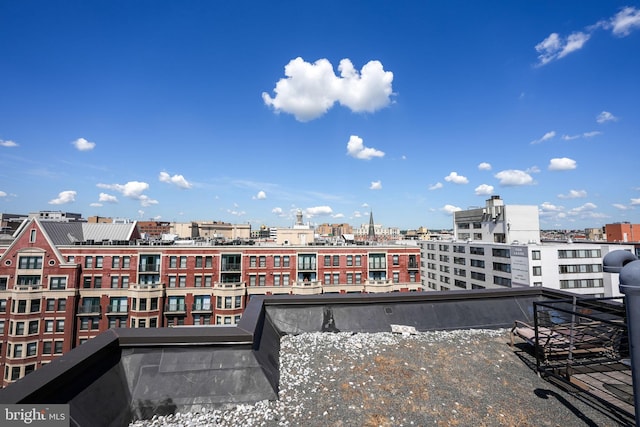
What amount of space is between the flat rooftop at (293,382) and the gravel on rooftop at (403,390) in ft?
0.07

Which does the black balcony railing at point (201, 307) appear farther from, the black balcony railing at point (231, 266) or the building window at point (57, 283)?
the building window at point (57, 283)

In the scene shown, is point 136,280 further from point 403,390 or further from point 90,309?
point 403,390

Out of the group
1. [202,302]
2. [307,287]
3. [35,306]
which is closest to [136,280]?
[202,302]

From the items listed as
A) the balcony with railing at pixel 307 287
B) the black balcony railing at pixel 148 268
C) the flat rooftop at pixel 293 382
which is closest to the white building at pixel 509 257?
the balcony with railing at pixel 307 287

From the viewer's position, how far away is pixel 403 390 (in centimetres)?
512

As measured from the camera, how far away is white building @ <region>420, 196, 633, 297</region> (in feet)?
182

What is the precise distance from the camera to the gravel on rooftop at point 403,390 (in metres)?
4.41

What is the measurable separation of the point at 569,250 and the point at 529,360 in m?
66.7

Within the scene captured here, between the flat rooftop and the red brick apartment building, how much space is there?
4404 centimetres

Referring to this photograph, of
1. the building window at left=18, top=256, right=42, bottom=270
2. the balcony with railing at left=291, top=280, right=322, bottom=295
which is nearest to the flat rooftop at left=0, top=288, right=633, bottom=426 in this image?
the balcony with railing at left=291, top=280, right=322, bottom=295

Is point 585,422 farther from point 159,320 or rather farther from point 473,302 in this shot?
point 159,320

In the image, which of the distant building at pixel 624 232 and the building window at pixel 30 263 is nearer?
the building window at pixel 30 263

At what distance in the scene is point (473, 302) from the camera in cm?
913

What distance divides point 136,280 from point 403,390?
176ft
